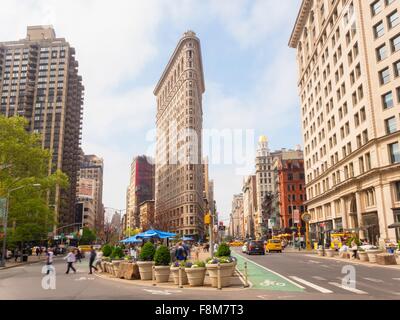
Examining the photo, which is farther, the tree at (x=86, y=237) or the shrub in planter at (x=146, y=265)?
the tree at (x=86, y=237)

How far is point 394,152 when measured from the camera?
1597 inches

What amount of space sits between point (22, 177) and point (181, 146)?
241ft

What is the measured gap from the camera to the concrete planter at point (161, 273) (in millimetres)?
17766

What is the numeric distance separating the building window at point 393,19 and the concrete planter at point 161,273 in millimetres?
38712

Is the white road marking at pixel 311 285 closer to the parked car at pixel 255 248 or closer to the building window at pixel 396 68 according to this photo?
the parked car at pixel 255 248

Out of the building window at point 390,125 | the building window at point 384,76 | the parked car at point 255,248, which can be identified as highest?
the building window at point 384,76

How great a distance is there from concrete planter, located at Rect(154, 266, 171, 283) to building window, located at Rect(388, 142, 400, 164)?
31963 millimetres

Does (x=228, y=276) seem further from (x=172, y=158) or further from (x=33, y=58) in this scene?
(x=33, y=58)

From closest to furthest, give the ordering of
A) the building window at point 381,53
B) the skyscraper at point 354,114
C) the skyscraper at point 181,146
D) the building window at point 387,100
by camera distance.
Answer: the skyscraper at point 354,114 < the building window at point 387,100 < the building window at point 381,53 < the skyscraper at point 181,146

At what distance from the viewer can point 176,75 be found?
131125mm

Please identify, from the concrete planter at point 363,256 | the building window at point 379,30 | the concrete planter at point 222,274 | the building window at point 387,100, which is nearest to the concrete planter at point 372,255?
the concrete planter at point 363,256

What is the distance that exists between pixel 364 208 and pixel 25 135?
43170 mm

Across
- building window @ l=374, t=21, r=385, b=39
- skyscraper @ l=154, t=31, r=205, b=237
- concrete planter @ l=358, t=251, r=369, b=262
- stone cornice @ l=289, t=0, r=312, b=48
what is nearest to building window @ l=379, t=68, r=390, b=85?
building window @ l=374, t=21, r=385, b=39
